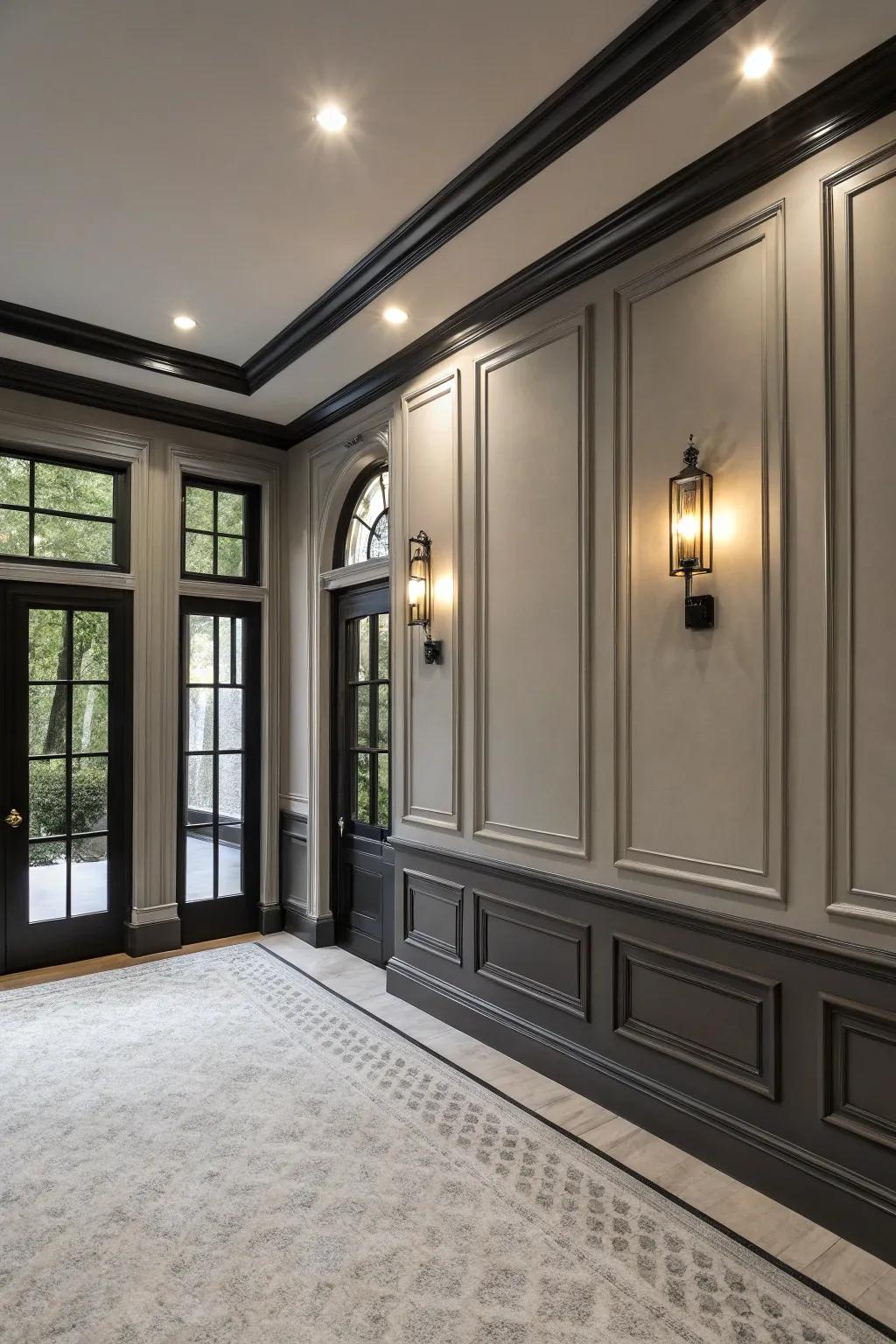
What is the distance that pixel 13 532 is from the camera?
443cm

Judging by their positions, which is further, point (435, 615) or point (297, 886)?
point (297, 886)

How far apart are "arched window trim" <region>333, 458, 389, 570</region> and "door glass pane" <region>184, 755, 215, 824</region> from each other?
147 cm

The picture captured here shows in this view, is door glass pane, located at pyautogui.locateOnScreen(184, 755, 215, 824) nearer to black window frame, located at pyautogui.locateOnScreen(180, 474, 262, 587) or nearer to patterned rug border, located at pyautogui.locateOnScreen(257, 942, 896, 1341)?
black window frame, located at pyautogui.locateOnScreen(180, 474, 262, 587)

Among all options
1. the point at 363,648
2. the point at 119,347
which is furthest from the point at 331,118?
the point at 363,648

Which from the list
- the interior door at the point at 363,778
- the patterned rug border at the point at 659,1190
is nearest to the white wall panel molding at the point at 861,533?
the patterned rug border at the point at 659,1190

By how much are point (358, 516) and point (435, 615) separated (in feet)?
4.22

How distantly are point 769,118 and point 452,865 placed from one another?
9.92 ft

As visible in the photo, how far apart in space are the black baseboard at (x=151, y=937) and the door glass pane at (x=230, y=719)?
3.53ft

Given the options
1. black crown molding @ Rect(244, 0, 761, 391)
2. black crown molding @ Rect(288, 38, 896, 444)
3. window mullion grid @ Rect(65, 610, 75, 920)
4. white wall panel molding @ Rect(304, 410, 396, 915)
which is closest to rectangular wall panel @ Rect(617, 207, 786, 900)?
black crown molding @ Rect(288, 38, 896, 444)

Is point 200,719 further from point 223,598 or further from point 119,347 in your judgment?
point 119,347

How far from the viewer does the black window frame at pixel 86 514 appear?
14.6 feet

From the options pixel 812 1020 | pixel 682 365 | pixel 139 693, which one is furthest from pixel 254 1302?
pixel 139 693

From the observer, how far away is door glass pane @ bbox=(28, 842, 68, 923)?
4426mm

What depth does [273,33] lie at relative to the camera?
7.43 ft
